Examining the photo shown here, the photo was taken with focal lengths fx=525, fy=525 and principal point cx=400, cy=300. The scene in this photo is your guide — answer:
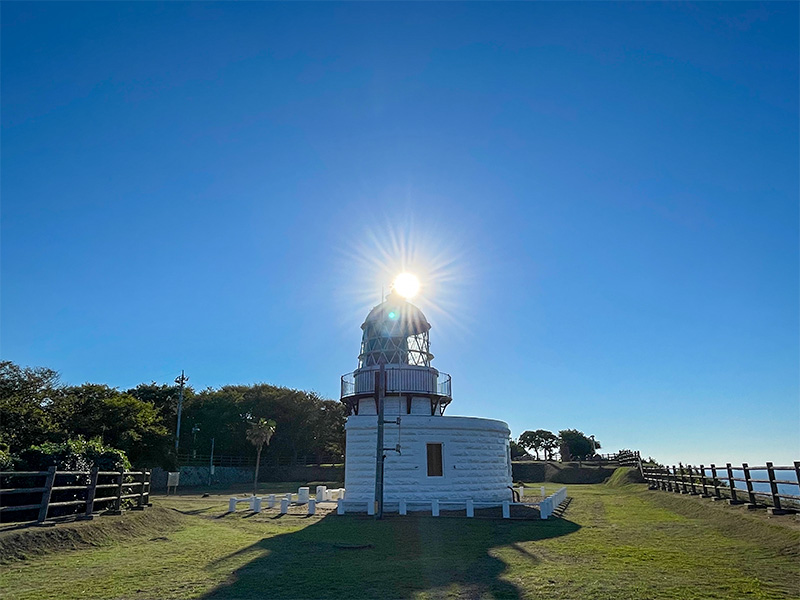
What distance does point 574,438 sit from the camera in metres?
91.4

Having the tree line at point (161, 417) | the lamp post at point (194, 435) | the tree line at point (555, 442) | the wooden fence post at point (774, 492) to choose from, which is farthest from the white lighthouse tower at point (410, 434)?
the tree line at point (555, 442)

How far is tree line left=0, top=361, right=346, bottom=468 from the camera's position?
31823 mm

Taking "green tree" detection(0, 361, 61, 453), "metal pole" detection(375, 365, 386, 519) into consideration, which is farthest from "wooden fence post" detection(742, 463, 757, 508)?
"green tree" detection(0, 361, 61, 453)

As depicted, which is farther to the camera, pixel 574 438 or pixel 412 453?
pixel 574 438

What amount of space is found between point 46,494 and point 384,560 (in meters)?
8.18

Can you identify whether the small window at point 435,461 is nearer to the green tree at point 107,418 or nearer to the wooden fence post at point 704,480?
the wooden fence post at point 704,480

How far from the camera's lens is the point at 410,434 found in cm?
2336

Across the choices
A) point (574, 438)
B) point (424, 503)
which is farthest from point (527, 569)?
point (574, 438)

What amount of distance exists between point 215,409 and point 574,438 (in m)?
61.2

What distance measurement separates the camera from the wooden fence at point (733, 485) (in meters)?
14.2

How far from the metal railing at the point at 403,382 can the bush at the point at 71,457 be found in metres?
12.3

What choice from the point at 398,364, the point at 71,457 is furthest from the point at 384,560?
the point at 398,364

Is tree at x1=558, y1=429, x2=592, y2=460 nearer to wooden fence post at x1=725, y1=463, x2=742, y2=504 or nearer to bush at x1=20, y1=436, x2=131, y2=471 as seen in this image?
wooden fence post at x1=725, y1=463, x2=742, y2=504

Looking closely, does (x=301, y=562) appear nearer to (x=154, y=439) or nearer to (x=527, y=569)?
(x=527, y=569)
